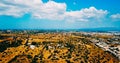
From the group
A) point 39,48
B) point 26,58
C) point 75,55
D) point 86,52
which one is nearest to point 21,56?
point 26,58

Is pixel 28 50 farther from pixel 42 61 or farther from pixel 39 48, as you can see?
pixel 42 61

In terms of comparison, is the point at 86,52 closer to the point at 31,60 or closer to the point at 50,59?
the point at 50,59

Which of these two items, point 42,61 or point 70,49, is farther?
point 70,49

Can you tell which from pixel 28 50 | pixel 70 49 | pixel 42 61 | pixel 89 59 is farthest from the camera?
pixel 70 49

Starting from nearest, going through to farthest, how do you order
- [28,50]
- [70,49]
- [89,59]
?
[89,59], [28,50], [70,49]

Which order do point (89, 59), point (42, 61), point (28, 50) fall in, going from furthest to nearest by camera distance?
point (28, 50) < point (89, 59) < point (42, 61)

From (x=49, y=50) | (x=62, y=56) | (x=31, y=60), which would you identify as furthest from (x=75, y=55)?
(x=31, y=60)

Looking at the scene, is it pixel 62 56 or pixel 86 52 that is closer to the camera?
pixel 62 56

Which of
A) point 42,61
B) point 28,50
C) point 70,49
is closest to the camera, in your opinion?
point 42,61

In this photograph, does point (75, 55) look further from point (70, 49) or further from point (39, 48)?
point (39, 48)
